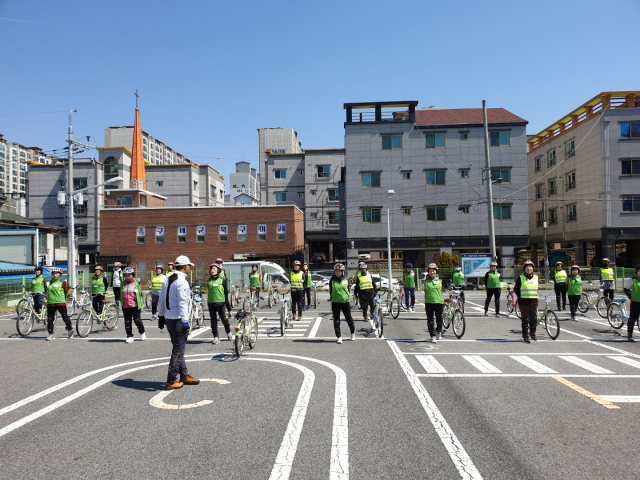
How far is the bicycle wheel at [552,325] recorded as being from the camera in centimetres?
1178

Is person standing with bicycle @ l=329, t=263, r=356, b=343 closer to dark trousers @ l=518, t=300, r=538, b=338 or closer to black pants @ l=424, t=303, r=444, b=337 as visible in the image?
black pants @ l=424, t=303, r=444, b=337

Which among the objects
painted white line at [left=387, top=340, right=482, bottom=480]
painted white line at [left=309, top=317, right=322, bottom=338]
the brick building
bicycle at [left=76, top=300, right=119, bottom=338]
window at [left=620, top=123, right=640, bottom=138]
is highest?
window at [left=620, top=123, right=640, bottom=138]

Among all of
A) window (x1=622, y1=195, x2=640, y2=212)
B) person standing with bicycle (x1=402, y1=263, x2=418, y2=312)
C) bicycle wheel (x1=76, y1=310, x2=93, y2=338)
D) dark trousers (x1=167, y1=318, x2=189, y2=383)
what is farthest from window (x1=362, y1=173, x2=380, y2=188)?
dark trousers (x1=167, y1=318, x2=189, y2=383)

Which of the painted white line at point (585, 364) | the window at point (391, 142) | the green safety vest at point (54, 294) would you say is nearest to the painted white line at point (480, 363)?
the painted white line at point (585, 364)

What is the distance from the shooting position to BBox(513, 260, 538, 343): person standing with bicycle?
11102mm

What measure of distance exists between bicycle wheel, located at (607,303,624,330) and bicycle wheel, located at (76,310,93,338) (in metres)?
15.4

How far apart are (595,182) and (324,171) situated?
32.7 m

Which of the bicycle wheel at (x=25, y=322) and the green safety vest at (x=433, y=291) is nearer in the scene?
the green safety vest at (x=433, y=291)

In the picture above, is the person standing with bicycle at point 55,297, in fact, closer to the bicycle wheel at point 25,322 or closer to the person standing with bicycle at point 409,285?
the bicycle wheel at point 25,322

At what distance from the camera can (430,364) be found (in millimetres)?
8883

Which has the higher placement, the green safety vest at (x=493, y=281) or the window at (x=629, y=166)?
the window at (x=629, y=166)

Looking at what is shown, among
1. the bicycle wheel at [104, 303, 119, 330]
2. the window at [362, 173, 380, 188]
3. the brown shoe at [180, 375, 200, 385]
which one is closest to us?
the brown shoe at [180, 375, 200, 385]

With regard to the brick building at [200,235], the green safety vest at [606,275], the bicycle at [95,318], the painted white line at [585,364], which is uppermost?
the brick building at [200,235]

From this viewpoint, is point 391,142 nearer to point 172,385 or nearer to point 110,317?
point 110,317
